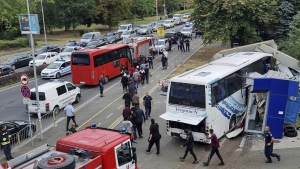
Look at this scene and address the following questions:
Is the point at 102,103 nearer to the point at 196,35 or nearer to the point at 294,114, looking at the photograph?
the point at 294,114

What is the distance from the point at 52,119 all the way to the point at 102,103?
13.7 ft

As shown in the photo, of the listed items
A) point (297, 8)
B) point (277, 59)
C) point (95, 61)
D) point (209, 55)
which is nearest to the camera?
point (277, 59)

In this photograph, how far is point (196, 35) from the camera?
56.9 meters

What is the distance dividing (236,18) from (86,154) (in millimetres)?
27923

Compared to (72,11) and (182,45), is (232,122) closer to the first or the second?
(182,45)

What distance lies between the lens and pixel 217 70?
719 inches

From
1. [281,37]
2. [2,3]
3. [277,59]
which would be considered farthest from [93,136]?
[2,3]

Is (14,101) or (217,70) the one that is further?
(14,101)

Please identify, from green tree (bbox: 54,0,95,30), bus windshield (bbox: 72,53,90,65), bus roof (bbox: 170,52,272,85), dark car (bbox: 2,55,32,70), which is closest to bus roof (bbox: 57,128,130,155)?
bus roof (bbox: 170,52,272,85)

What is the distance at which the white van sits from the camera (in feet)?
72.6

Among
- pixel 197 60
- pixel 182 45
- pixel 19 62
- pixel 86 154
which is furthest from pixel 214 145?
pixel 182 45

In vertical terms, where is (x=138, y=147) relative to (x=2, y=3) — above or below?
below

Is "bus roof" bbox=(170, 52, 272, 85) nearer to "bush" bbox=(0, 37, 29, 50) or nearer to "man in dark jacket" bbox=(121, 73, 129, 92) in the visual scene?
"man in dark jacket" bbox=(121, 73, 129, 92)

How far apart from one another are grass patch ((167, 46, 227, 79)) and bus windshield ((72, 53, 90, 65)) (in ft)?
22.2
